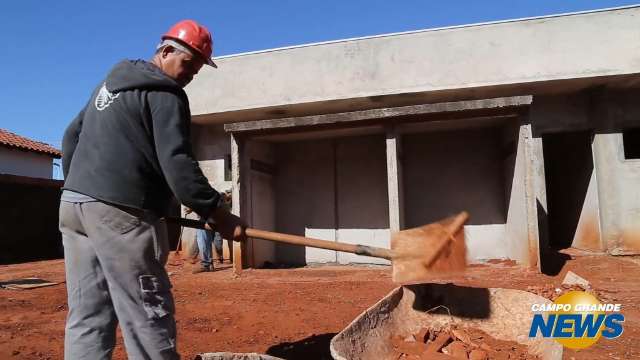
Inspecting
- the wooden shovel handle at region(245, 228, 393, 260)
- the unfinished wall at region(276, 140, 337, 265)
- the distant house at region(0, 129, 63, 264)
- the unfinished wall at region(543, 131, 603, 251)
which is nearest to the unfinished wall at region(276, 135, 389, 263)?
the unfinished wall at region(276, 140, 337, 265)

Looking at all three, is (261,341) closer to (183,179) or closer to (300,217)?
(183,179)

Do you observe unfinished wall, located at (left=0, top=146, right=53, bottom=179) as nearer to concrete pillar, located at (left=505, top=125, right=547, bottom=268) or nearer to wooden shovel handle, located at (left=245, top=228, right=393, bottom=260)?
concrete pillar, located at (left=505, top=125, right=547, bottom=268)

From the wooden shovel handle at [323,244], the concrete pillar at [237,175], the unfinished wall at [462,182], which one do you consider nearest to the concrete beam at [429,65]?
the unfinished wall at [462,182]

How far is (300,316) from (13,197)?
12237mm

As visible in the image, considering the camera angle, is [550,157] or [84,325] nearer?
[84,325]

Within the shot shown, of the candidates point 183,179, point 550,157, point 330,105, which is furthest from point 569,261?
point 183,179

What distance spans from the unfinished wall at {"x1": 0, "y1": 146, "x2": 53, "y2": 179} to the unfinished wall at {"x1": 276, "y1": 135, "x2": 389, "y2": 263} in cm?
1275

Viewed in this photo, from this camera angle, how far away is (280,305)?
555 cm

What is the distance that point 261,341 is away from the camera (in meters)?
4.03

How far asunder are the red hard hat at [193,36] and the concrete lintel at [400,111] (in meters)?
5.99

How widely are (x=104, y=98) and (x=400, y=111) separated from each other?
6.35 meters

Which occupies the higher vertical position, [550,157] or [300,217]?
[550,157]

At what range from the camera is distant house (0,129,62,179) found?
57.0 feet

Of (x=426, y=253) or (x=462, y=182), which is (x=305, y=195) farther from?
(x=426, y=253)
